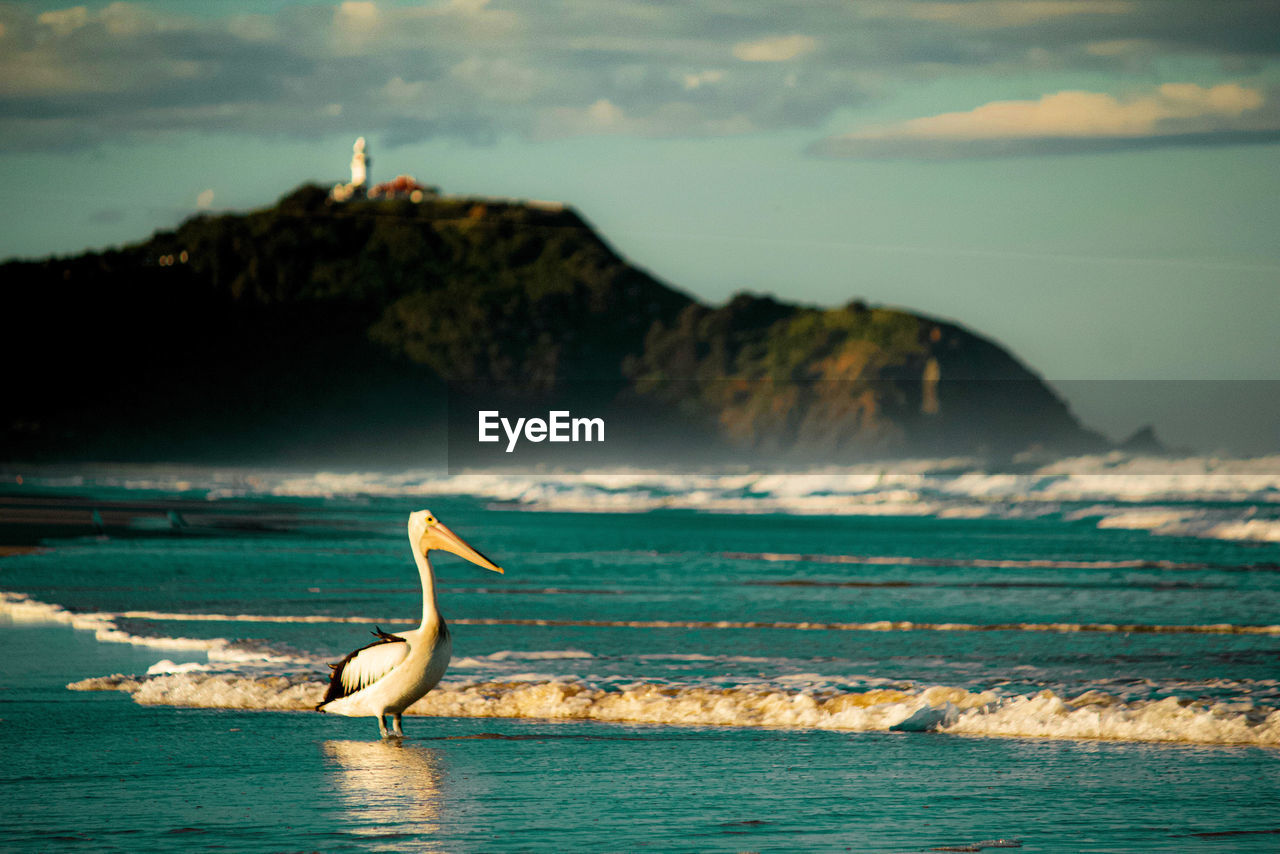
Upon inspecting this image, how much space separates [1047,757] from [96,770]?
17.9 feet

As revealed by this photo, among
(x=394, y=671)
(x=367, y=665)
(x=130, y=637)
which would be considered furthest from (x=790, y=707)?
(x=130, y=637)

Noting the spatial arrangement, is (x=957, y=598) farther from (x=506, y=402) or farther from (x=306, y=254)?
(x=306, y=254)

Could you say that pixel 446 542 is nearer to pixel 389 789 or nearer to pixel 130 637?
pixel 389 789

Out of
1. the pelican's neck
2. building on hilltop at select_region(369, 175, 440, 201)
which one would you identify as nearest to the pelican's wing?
the pelican's neck

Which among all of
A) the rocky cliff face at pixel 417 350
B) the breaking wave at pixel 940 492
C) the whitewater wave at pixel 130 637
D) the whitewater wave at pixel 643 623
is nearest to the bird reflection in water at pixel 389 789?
the whitewater wave at pixel 130 637

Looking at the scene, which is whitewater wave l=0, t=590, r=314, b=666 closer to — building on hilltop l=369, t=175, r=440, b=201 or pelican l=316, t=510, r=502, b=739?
pelican l=316, t=510, r=502, b=739

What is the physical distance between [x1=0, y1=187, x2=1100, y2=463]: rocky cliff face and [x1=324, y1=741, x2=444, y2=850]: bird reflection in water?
4429 inches

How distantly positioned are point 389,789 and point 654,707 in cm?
299

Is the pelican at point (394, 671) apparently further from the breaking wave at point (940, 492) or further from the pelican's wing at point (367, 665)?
the breaking wave at point (940, 492)

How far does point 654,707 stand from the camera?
1020cm

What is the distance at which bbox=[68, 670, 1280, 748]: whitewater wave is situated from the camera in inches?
371

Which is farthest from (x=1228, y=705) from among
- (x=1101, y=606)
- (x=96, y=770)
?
(x=1101, y=606)

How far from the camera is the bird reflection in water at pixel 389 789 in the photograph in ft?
21.8

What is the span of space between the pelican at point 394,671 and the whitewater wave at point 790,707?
56.4 inches
